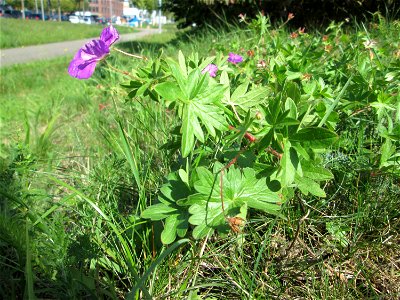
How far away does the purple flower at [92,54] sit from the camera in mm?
1064

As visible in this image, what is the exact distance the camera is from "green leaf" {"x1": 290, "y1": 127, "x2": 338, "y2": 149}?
867 mm

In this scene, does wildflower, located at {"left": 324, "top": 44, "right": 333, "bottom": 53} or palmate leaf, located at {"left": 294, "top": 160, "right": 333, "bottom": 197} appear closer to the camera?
palmate leaf, located at {"left": 294, "top": 160, "right": 333, "bottom": 197}

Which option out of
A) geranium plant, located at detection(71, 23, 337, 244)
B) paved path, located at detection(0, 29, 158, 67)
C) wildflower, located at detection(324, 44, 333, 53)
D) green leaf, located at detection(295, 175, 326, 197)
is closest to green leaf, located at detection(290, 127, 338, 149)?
geranium plant, located at detection(71, 23, 337, 244)

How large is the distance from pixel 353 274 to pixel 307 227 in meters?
0.21

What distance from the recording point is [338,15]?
6.67m

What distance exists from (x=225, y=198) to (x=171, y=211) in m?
0.17

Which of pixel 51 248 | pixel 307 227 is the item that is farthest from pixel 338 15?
pixel 51 248

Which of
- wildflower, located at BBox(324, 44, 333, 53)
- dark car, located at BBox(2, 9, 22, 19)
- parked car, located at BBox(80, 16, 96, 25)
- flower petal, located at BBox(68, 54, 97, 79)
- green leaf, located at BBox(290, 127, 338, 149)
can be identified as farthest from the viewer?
parked car, located at BBox(80, 16, 96, 25)

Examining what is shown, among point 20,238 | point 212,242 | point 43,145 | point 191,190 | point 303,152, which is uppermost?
point 303,152

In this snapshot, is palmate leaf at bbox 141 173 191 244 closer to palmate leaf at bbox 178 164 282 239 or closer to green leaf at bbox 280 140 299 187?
palmate leaf at bbox 178 164 282 239

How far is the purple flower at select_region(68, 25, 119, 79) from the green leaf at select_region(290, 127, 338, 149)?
608 mm

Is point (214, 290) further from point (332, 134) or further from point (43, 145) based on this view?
point (43, 145)

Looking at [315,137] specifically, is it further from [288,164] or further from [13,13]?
[13,13]

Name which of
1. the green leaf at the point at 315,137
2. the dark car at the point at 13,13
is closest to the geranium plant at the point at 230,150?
the green leaf at the point at 315,137
